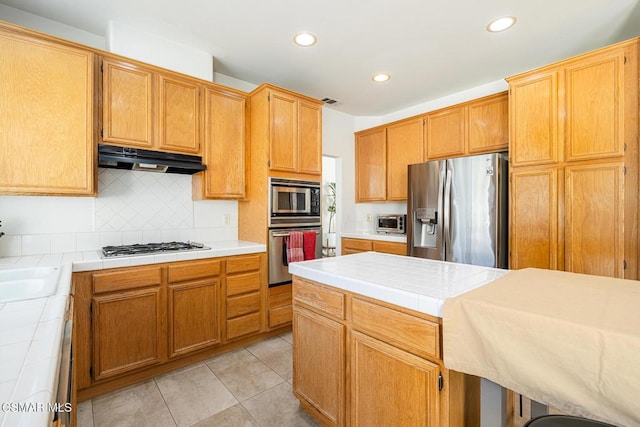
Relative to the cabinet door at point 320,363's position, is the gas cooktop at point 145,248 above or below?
above

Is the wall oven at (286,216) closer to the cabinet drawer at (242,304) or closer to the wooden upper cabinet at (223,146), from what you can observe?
the cabinet drawer at (242,304)

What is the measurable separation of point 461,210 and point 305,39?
2161mm

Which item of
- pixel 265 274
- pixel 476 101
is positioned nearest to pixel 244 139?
pixel 265 274

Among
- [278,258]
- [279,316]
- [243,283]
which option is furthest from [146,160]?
[279,316]

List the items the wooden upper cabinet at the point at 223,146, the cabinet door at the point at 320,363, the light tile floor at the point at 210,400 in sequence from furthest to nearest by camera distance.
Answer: the wooden upper cabinet at the point at 223,146
the light tile floor at the point at 210,400
the cabinet door at the point at 320,363

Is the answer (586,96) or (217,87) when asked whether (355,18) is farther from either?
(586,96)

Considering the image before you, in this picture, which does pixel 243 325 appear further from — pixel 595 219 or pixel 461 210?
pixel 595 219

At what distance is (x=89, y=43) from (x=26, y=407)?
301 cm

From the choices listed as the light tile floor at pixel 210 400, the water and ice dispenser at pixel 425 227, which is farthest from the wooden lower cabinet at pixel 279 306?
the water and ice dispenser at pixel 425 227

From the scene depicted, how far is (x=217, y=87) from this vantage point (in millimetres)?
2846

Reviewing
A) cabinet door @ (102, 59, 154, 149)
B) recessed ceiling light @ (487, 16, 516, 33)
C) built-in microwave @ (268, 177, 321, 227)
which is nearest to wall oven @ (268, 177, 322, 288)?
built-in microwave @ (268, 177, 321, 227)

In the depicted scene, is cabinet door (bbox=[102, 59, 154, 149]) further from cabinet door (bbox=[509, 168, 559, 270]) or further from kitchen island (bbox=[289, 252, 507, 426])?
cabinet door (bbox=[509, 168, 559, 270])

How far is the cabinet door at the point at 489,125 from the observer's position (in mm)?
2998

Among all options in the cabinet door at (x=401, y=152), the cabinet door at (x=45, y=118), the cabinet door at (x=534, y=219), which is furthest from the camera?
the cabinet door at (x=401, y=152)
